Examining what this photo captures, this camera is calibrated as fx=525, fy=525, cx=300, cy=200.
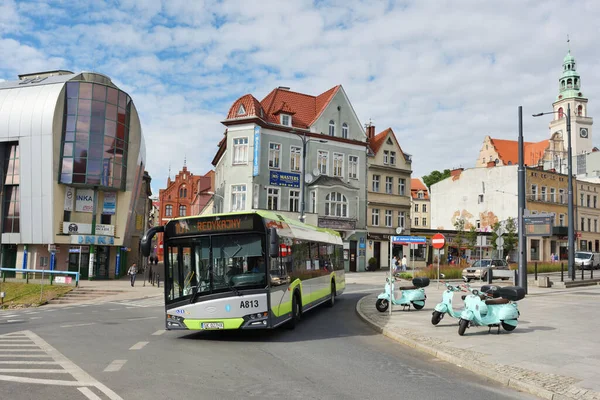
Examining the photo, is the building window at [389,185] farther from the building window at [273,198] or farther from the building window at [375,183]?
the building window at [273,198]

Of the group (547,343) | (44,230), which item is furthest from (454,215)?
(547,343)

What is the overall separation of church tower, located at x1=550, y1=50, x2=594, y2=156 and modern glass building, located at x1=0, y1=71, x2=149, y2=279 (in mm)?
92674

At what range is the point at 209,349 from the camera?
10.3 m

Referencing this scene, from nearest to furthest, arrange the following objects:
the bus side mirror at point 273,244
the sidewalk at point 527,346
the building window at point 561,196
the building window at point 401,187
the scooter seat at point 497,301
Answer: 1. the sidewalk at point 527,346
2. the bus side mirror at point 273,244
3. the scooter seat at point 497,301
4. the building window at point 401,187
5. the building window at point 561,196

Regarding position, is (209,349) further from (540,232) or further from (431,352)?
(540,232)

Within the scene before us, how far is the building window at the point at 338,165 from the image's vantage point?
49125 mm

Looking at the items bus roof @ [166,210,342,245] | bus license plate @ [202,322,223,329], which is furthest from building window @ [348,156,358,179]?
bus license plate @ [202,322,223,329]

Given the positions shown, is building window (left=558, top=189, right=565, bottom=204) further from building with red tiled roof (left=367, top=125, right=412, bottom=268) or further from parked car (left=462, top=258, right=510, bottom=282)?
parked car (left=462, top=258, right=510, bottom=282)

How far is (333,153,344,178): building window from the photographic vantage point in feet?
161

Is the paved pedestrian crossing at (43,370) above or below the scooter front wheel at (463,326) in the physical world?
below

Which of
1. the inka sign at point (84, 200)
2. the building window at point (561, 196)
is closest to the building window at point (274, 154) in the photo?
the inka sign at point (84, 200)

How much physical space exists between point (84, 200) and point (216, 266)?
119ft

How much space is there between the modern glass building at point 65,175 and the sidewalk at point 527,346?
3261 cm

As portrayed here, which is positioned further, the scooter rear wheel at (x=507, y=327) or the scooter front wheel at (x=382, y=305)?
the scooter front wheel at (x=382, y=305)
